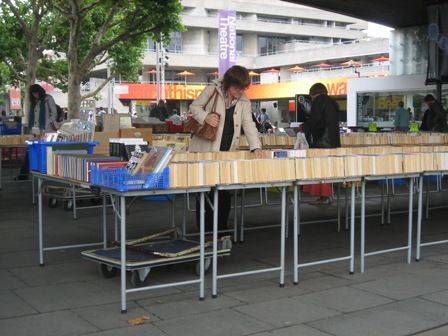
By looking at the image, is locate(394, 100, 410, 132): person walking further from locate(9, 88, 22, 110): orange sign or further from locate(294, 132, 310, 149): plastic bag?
locate(9, 88, 22, 110): orange sign

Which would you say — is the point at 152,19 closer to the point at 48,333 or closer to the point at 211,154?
the point at 211,154

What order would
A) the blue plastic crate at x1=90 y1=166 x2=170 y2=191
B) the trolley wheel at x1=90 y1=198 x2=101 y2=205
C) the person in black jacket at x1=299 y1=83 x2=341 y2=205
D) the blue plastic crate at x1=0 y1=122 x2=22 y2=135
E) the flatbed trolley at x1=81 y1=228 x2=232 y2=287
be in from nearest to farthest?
1. the blue plastic crate at x1=90 y1=166 x2=170 y2=191
2. the flatbed trolley at x1=81 y1=228 x2=232 y2=287
3. the person in black jacket at x1=299 y1=83 x2=341 y2=205
4. the trolley wheel at x1=90 y1=198 x2=101 y2=205
5. the blue plastic crate at x1=0 y1=122 x2=22 y2=135

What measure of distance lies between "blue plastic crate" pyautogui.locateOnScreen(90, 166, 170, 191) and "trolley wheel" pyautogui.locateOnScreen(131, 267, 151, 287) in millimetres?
935

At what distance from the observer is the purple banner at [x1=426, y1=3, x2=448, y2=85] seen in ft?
48.3

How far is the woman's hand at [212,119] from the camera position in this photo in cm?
656

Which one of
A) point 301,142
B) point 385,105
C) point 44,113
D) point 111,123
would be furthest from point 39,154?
point 385,105

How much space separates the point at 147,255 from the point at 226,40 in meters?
36.4

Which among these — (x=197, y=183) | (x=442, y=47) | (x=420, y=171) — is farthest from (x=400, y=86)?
(x=197, y=183)

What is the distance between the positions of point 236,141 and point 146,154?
7.01ft

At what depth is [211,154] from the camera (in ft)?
20.5

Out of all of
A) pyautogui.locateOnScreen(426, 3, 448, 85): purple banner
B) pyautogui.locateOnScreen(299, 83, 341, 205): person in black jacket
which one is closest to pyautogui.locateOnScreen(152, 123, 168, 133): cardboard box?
pyautogui.locateOnScreen(426, 3, 448, 85): purple banner

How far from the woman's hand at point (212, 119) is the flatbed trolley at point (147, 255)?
1.20 m

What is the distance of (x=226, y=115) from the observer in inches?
269

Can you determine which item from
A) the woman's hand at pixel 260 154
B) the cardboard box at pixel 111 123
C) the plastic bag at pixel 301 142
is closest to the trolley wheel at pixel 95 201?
the cardboard box at pixel 111 123
